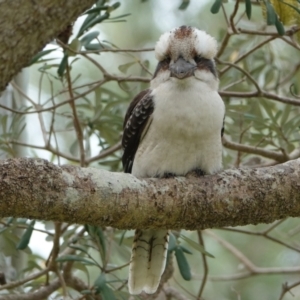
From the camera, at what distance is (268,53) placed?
4.34m

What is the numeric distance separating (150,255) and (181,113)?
744mm

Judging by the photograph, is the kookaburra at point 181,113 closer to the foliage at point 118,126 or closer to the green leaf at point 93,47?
the foliage at point 118,126

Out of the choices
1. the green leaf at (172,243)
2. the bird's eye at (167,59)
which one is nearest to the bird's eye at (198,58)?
the bird's eye at (167,59)

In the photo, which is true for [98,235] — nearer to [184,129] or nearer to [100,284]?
[100,284]

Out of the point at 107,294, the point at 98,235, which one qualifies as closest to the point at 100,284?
the point at 107,294

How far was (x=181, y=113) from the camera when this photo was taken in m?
2.98

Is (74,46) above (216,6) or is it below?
below

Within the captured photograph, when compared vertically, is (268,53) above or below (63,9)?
above

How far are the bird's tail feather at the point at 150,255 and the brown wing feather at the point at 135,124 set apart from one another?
0.33 m

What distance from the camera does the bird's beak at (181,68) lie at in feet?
9.75

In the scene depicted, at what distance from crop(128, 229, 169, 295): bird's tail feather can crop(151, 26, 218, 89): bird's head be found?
70 centimetres

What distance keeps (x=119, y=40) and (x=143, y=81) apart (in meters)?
2.98

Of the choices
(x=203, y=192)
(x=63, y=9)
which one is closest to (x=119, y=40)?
(x=203, y=192)

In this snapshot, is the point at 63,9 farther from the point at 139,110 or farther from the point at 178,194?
the point at 139,110
